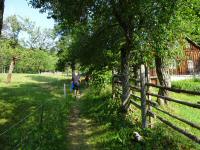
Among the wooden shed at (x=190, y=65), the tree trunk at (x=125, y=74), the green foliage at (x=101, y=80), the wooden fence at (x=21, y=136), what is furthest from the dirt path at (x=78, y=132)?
the wooden shed at (x=190, y=65)

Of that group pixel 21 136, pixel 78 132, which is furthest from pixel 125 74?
pixel 21 136

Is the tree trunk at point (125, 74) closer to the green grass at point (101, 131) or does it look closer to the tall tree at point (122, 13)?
the tall tree at point (122, 13)

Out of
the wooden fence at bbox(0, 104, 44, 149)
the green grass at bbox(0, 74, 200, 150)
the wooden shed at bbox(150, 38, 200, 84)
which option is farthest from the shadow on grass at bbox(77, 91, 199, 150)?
the wooden shed at bbox(150, 38, 200, 84)

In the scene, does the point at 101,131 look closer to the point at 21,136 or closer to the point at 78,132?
the point at 78,132

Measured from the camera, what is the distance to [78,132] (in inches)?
556

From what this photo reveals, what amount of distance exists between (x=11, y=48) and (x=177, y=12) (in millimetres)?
38915

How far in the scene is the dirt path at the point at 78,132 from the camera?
39.6 ft

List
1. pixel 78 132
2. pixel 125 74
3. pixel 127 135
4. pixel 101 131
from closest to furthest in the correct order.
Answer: pixel 127 135
pixel 101 131
pixel 78 132
pixel 125 74

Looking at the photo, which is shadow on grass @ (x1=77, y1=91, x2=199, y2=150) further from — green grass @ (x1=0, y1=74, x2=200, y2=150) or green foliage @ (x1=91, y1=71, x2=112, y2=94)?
green foliage @ (x1=91, y1=71, x2=112, y2=94)

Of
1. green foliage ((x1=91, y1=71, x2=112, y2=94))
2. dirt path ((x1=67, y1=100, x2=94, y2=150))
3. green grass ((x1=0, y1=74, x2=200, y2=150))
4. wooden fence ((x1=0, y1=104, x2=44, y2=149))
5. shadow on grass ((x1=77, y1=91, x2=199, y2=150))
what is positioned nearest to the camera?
shadow on grass ((x1=77, y1=91, x2=199, y2=150))

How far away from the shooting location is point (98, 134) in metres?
13.3

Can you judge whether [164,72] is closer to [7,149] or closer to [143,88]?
[143,88]

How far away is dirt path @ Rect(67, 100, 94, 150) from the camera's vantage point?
1207 centimetres

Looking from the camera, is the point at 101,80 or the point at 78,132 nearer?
the point at 78,132
